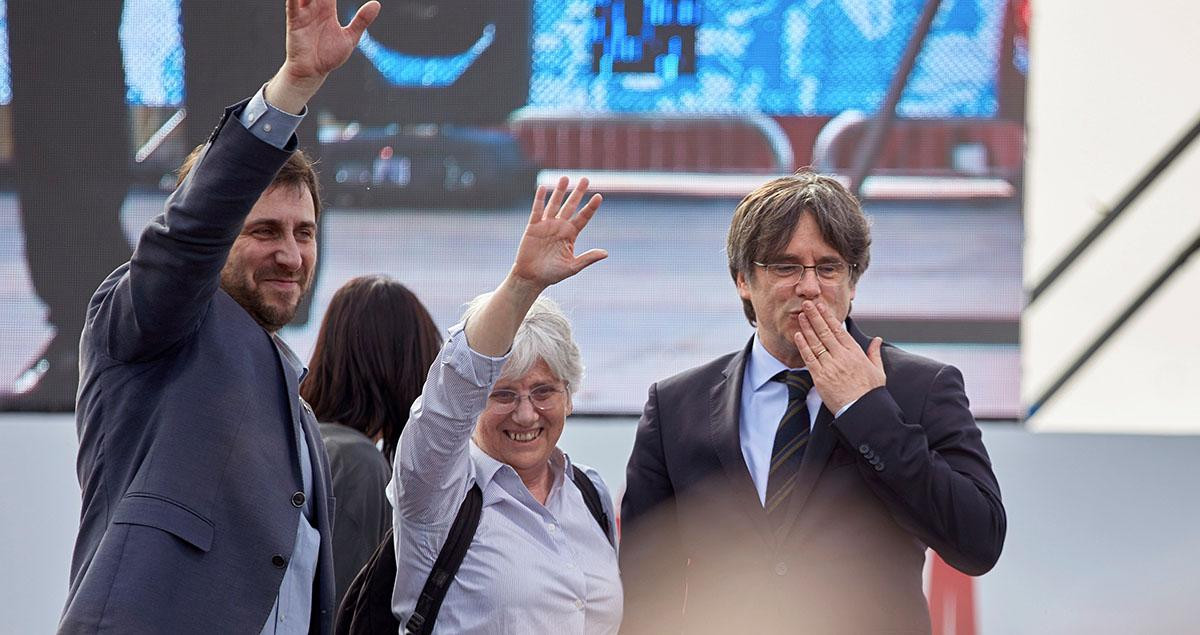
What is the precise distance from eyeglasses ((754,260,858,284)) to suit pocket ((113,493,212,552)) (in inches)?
34.3

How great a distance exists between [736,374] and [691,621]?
0.37 m

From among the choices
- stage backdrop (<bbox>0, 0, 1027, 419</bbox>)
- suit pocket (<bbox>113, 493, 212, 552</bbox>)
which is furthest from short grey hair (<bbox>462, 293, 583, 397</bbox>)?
stage backdrop (<bbox>0, 0, 1027, 419</bbox>)

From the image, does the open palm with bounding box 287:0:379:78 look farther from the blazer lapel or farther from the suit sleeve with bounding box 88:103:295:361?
the blazer lapel

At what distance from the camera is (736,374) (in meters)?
2.09

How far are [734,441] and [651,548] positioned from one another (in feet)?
0.70

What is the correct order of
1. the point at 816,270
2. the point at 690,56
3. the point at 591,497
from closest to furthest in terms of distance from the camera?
the point at 816,270
the point at 591,497
the point at 690,56

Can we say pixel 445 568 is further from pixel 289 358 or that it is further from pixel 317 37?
pixel 317 37

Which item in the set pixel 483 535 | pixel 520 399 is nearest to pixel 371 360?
pixel 520 399

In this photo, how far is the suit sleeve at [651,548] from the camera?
204cm

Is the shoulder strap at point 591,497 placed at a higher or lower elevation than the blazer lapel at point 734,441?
lower

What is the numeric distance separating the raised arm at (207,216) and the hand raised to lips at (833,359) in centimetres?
76

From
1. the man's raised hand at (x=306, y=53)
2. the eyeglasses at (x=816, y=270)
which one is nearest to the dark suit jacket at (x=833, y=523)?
the eyeglasses at (x=816, y=270)

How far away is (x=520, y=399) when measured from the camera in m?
2.02

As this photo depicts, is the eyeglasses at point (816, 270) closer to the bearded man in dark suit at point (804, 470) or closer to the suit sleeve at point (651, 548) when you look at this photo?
the bearded man in dark suit at point (804, 470)
